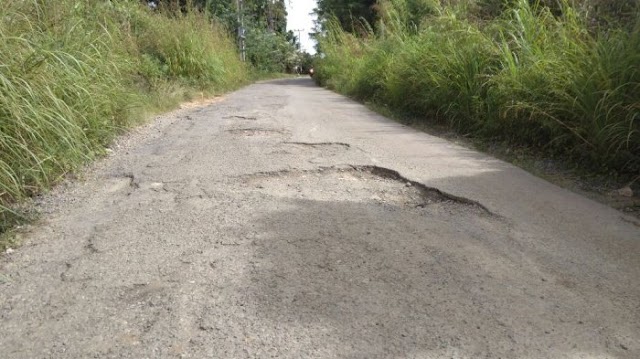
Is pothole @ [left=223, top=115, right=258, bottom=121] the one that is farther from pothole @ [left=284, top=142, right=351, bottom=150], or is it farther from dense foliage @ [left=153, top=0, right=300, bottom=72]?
dense foliage @ [left=153, top=0, right=300, bottom=72]

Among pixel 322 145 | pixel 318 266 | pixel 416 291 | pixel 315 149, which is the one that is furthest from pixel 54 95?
pixel 416 291

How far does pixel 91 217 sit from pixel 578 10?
5.22 meters

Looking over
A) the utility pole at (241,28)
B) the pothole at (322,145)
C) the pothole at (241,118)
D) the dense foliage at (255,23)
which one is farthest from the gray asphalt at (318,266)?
the utility pole at (241,28)

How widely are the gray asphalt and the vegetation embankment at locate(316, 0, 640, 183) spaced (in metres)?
0.72

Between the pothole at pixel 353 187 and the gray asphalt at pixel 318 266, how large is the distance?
2 centimetres

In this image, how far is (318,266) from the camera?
2.37m

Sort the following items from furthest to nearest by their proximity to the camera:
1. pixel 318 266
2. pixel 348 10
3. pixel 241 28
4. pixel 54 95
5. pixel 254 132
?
pixel 348 10, pixel 241 28, pixel 254 132, pixel 54 95, pixel 318 266

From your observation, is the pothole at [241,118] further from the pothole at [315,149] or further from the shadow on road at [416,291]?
the shadow on road at [416,291]

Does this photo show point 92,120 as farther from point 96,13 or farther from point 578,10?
point 578,10

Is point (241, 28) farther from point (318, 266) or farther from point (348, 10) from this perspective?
point (318, 266)

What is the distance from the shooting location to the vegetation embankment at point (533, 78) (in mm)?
4066

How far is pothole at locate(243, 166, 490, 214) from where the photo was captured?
11.1ft

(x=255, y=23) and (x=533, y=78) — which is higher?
(x=255, y=23)

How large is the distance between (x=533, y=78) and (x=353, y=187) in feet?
7.96
